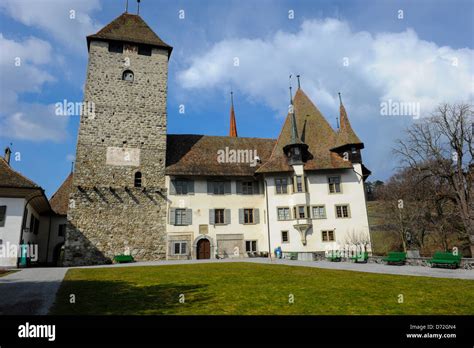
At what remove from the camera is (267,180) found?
2823cm

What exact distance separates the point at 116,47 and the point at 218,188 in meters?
16.1

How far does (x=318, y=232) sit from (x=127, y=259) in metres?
15.4

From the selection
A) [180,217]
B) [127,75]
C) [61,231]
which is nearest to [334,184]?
[180,217]

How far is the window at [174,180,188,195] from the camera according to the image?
2752cm

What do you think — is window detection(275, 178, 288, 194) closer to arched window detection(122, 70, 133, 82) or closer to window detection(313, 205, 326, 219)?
window detection(313, 205, 326, 219)

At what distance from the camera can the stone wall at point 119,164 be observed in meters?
25.3

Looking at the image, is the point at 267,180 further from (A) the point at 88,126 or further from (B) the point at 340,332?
(B) the point at 340,332

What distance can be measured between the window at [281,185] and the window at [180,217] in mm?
8315

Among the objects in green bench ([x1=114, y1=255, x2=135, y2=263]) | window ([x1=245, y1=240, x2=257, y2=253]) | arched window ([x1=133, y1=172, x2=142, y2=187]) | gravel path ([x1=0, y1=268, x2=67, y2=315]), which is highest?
arched window ([x1=133, y1=172, x2=142, y2=187])

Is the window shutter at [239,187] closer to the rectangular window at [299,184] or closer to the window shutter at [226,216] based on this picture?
the window shutter at [226,216]

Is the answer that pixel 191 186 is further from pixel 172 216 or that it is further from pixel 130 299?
pixel 130 299

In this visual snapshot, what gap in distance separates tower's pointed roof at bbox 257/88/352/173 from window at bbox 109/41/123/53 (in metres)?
17.0

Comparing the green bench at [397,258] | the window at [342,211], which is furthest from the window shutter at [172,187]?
the green bench at [397,258]

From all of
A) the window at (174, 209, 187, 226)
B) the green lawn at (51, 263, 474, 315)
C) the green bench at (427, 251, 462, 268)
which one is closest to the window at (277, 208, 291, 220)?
the window at (174, 209, 187, 226)
